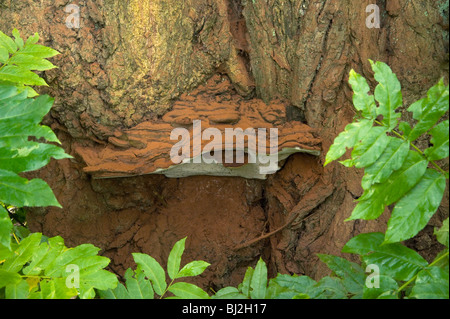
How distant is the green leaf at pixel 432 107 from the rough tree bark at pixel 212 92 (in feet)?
2.70

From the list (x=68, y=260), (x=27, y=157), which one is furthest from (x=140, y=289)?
(x=27, y=157)

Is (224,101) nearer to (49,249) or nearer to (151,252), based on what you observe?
(151,252)

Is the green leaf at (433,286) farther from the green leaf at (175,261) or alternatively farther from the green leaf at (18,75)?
the green leaf at (18,75)

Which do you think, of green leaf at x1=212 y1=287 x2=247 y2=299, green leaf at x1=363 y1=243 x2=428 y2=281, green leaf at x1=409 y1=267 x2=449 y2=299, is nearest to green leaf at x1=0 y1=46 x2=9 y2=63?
green leaf at x1=212 y1=287 x2=247 y2=299

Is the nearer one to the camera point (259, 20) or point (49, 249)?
point (49, 249)

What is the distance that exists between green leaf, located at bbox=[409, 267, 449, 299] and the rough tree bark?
0.78 m

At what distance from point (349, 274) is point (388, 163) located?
56 centimetres

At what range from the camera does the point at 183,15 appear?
2709 mm

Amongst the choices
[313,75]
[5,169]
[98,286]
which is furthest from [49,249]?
[313,75]

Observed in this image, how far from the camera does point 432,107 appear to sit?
4.62 ft

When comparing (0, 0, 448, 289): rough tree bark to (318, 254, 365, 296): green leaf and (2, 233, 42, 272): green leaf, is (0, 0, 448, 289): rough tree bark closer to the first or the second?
(318, 254, 365, 296): green leaf

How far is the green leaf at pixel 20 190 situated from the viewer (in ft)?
4.73

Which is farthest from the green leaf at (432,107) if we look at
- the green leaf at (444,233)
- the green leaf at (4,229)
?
the green leaf at (4,229)
